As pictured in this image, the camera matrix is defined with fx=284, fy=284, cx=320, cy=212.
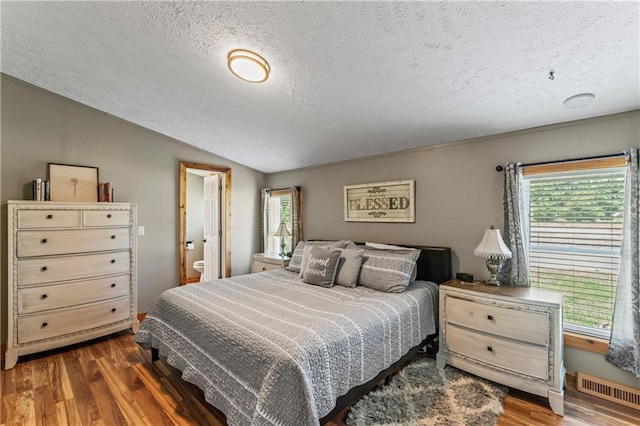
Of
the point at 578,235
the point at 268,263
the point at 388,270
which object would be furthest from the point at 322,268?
the point at 578,235

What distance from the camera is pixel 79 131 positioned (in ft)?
10.6

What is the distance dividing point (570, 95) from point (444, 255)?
1.60 meters

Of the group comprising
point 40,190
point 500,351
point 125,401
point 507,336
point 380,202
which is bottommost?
point 125,401

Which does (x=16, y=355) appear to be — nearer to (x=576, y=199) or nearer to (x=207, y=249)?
(x=207, y=249)

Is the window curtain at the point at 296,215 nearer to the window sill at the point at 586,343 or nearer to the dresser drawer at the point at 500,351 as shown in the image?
the dresser drawer at the point at 500,351

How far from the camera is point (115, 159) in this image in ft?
11.4

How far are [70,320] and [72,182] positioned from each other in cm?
145

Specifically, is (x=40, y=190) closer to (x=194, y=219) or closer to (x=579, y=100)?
(x=194, y=219)

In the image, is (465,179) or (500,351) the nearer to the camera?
(500,351)

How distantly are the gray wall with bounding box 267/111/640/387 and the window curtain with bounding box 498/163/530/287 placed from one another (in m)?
0.12

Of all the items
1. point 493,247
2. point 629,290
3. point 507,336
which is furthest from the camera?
point 493,247

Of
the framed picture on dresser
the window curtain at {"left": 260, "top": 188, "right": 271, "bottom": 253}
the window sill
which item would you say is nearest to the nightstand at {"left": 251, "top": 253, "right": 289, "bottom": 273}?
the window curtain at {"left": 260, "top": 188, "right": 271, "bottom": 253}

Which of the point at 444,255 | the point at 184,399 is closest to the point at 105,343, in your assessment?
the point at 184,399

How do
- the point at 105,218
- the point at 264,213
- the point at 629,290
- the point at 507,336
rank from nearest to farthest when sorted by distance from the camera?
the point at 629,290 < the point at 507,336 < the point at 105,218 < the point at 264,213
